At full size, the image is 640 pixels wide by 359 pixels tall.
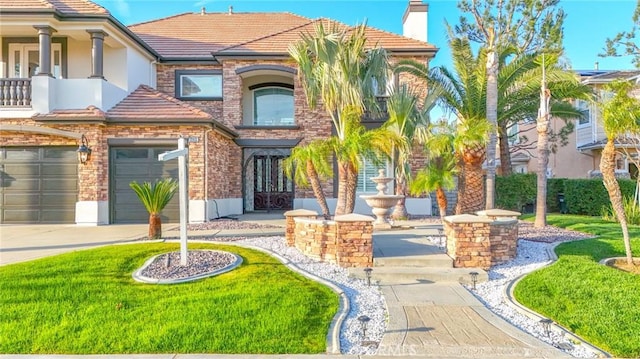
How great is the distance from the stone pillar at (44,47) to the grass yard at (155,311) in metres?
8.92

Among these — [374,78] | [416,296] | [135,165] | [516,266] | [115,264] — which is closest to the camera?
[416,296]

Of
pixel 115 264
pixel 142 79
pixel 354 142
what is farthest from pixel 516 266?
pixel 142 79

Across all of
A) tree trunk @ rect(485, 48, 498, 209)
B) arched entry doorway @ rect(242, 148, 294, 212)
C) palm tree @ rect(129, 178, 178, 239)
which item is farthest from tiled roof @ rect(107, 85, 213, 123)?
tree trunk @ rect(485, 48, 498, 209)

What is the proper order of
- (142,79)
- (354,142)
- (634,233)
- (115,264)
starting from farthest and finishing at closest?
(142,79) < (634,233) < (354,142) < (115,264)

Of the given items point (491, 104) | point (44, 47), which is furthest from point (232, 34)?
point (491, 104)

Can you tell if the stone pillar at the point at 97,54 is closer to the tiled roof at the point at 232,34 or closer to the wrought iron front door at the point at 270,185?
the tiled roof at the point at 232,34

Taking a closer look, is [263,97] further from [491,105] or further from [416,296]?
[416,296]

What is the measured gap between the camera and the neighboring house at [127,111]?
13.3 metres

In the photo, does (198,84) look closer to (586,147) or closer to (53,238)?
(53,238)

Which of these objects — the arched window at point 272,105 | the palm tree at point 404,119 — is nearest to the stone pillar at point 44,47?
the arched window at point 272,105

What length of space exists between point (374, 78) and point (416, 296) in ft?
27.3

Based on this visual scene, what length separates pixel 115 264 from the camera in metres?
6.98

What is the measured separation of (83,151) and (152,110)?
2.56m

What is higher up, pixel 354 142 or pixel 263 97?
pixel 263 97
